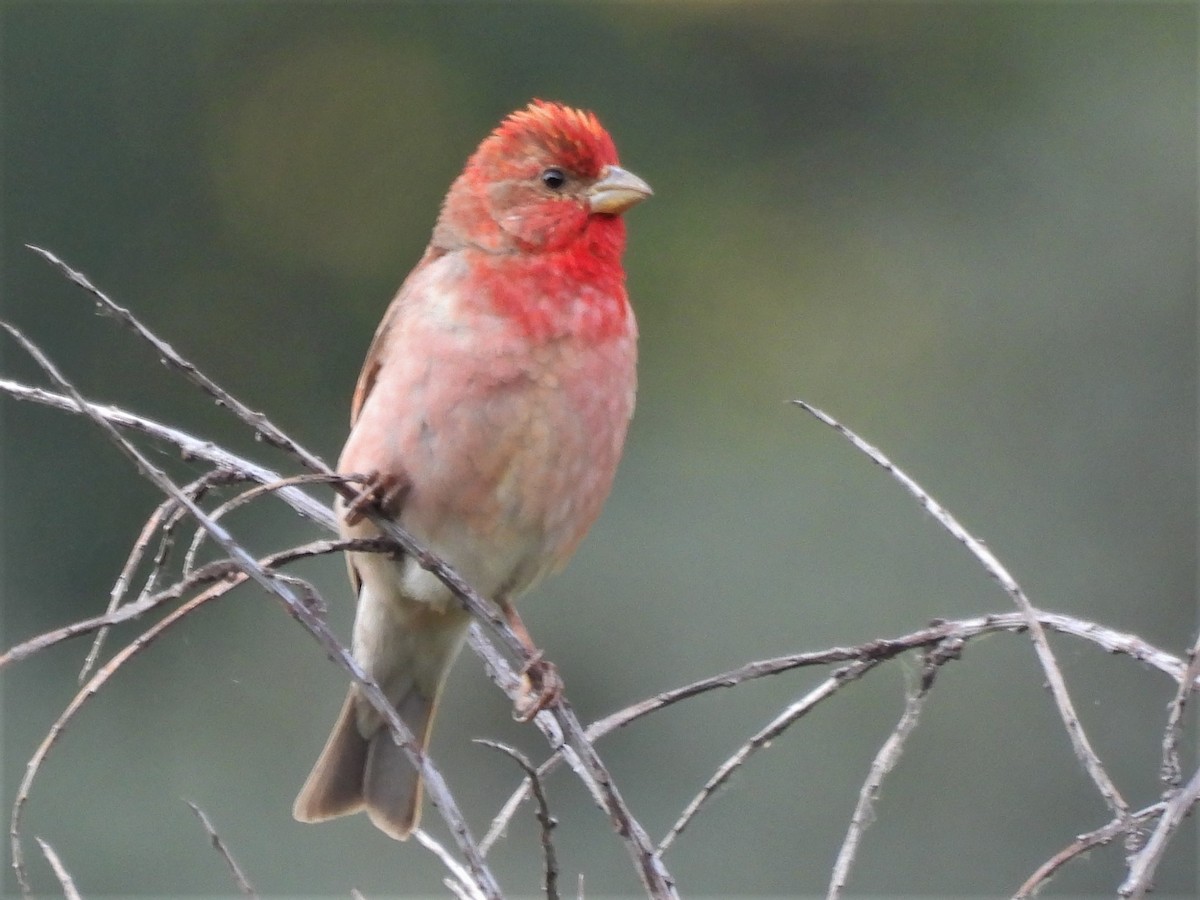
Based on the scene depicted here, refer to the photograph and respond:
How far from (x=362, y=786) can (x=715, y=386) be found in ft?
17.6

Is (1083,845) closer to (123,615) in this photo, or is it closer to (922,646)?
(922,646)

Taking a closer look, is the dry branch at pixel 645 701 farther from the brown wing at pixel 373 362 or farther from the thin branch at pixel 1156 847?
the brown wing at pixel 373 362

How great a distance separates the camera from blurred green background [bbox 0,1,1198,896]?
712 cm

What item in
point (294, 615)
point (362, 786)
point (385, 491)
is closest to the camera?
point (294, 615)

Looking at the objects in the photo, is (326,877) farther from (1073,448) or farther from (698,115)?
(698,115)

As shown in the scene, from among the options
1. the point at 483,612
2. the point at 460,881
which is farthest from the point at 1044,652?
the point at 460,881

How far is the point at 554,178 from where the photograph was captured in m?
4.09

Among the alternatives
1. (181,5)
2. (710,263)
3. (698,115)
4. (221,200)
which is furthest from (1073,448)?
(181,5)

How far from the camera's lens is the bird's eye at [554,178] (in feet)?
13.4

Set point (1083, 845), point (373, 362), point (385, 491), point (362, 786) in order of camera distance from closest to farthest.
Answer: point (1083, 845), point (385, 491), point (373, 362), point (362, 786)

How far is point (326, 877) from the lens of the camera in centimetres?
689

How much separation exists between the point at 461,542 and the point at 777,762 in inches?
142

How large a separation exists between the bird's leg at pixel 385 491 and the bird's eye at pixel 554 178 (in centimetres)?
84

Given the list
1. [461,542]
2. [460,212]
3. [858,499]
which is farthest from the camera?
[858,499]
